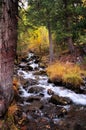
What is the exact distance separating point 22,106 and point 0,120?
3.10 m

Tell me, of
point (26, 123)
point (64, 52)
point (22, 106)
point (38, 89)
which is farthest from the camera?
point (64, 52)

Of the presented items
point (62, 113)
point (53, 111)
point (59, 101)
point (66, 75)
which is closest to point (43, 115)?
point (53, 111)

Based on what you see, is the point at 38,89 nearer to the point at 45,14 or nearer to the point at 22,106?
the point at 22,106

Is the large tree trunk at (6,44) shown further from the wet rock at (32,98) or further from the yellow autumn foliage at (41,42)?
the yellow autumn foliage at (41,42)

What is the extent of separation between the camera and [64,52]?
22.9 meters

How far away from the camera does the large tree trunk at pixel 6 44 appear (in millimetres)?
7012

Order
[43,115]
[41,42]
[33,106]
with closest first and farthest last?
[43,115] → [33,106] → [41,42]

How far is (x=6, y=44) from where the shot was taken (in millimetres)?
7020

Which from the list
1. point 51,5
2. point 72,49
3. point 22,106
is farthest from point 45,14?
point 22,106

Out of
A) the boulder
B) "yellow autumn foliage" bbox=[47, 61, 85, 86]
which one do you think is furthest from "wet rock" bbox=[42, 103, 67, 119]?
"yellow autumn foliage" bbox=[47, 61, 85, 86]

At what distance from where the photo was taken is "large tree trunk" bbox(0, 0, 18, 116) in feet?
23.0

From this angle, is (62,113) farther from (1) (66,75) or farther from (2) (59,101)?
(1) (66,75)

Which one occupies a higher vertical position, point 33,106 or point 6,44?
point 6,44

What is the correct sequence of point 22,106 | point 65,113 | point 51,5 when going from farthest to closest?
1. point 51,5
2. point 22,106
3. point 65,113
